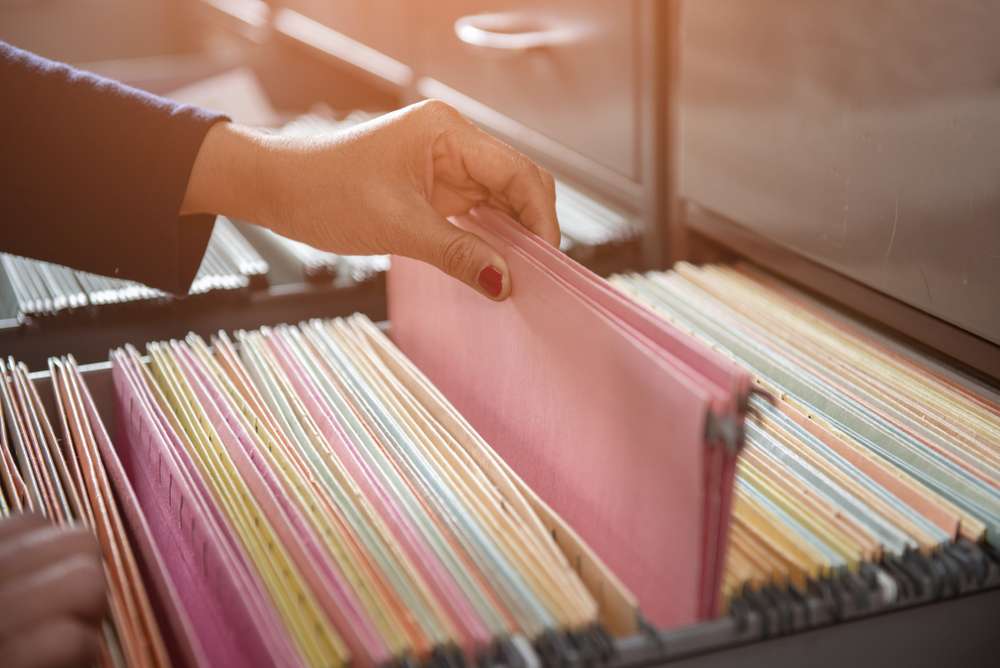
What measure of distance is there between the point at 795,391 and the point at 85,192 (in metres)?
0.81

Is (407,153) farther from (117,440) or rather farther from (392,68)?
(392,68)

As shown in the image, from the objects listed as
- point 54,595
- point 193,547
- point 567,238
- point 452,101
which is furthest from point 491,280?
point 452,101

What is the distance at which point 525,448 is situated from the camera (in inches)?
36.8

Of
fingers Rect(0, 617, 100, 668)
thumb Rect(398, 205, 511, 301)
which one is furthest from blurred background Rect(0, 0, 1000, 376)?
fingers Rect(0, 617, 100, 668)

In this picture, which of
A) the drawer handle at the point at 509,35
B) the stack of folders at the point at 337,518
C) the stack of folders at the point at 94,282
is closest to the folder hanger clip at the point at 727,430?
the stack of folders at the point at 337,518

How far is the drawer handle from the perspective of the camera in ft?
5.49

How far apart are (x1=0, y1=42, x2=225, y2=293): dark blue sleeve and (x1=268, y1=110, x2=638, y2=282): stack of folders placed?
0.25 m

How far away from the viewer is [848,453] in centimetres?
90

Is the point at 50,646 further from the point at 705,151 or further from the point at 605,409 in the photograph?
the point at 705,151

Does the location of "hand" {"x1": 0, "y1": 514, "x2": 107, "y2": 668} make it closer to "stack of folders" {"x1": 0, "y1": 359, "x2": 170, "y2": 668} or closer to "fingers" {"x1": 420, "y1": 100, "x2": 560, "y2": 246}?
"stack of folders" {"x1": 0, "y1": 359, "x2": 170, "y2": 668}

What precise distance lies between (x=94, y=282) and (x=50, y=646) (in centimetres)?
92

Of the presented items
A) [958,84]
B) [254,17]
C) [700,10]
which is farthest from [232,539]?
[254,17]

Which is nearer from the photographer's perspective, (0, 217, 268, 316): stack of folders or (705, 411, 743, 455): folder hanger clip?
(705, 411, 743, 455): folder hanger clip

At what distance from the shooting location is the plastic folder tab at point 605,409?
2.17ft
